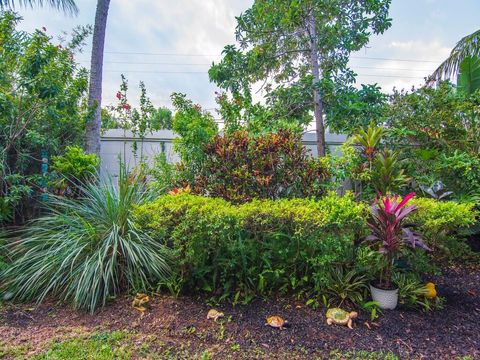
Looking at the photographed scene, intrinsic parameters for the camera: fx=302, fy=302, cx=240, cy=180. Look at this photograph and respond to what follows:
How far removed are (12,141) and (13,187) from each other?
26.3 inches

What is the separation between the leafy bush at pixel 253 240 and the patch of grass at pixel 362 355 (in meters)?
0.73

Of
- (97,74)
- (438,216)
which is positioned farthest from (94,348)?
(97,74)

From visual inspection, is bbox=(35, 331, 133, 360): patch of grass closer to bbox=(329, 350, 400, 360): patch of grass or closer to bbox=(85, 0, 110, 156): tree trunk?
bbox=(329, 350, 400, 360): patch of grass

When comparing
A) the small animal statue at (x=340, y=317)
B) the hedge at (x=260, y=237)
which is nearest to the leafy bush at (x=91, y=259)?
the hedge at (x=260, y=237)

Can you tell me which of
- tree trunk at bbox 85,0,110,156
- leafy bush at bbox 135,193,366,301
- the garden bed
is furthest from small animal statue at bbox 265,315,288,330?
tree trunk at bbox 85,0,110,156

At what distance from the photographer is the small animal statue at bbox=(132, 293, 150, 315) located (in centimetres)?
291

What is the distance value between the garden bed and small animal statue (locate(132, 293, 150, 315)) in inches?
2.3

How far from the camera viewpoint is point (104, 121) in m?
8.59

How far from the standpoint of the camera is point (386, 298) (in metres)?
2.88

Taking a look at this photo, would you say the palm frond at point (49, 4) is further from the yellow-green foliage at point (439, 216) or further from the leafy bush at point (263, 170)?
the yellow-green foliage at point (439, 216)

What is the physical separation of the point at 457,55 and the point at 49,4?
327 inches

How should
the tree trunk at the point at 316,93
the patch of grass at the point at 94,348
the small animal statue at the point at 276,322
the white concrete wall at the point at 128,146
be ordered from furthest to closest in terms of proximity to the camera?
the white concrete wall at the point at 128,146 < the tree trunk at the point at 316,93 < the small animal statue at the point at 276,322 < the patch of grass at the point at 94,348

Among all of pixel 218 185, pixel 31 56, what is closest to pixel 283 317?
pixel 218 185

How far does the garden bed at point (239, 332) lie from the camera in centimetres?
230
